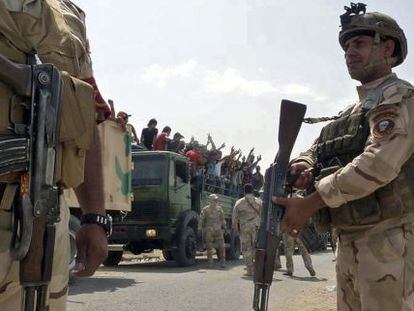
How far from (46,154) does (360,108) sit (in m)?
1.46

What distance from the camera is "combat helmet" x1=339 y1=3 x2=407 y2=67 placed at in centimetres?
253

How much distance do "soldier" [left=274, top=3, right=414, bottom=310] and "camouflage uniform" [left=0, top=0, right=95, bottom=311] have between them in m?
1.04

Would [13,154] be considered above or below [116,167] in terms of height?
below

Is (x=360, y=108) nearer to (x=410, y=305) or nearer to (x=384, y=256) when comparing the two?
(x=384, y=256)

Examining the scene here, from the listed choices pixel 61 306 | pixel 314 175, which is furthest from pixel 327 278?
pixel 61 306

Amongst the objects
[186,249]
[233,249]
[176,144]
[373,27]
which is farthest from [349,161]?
[233,249]

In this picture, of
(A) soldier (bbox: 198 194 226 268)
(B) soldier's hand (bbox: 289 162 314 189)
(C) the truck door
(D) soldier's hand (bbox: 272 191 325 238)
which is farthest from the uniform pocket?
(A) soldier (bbox: 198 194 226 268)

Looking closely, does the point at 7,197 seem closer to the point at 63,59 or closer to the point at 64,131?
the point at 64,131

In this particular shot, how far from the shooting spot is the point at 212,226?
41.0 ft

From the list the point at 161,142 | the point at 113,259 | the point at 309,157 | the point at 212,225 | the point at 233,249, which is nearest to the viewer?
the point at 309,157

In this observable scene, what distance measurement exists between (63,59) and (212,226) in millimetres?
10869

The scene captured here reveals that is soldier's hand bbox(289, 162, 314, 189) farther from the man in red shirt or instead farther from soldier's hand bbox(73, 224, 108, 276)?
the man in red shirt

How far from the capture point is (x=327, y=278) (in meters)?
10.7

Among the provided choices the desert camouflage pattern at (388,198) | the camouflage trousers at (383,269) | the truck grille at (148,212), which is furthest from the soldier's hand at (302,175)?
the truck grille at (148,212)
